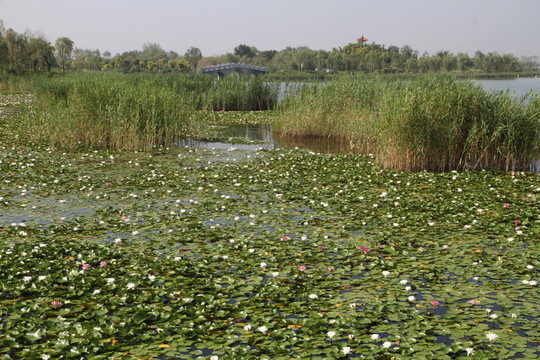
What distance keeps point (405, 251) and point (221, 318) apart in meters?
3.70

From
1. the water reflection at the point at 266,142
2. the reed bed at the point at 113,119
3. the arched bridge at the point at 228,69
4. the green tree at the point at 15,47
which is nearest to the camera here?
the reed bed at the point at 113,119

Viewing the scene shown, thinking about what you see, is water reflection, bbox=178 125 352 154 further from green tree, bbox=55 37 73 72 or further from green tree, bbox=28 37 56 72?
green tree, bbox=55 37 73 72

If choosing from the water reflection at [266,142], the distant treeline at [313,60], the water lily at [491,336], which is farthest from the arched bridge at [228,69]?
the water lily at [491,336]

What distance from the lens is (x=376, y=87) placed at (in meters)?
21.6

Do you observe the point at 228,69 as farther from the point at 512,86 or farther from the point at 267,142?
the point at 267,142

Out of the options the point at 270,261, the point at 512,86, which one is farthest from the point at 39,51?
the point at 270,261

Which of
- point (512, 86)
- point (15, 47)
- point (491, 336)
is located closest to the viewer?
point (491, 336)

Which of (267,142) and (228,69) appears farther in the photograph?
(228,69)

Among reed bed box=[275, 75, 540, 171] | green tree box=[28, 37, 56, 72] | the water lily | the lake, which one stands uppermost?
green tree box=[28, 37, 56, 72]

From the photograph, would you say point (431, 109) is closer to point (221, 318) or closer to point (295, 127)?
point (295, 127)

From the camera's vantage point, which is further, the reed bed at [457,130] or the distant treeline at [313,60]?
the distant treeline at [313,60]

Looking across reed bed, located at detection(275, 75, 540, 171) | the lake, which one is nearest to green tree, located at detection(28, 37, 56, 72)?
the lake

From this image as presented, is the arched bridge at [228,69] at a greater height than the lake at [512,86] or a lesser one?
greater

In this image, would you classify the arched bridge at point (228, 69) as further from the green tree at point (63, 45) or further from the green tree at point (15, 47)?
the green tree at point (63, 45)
